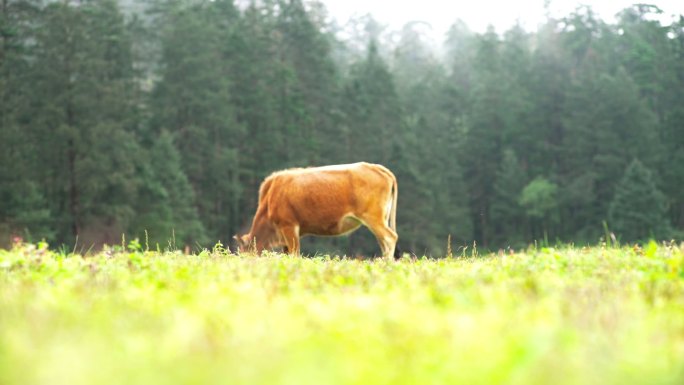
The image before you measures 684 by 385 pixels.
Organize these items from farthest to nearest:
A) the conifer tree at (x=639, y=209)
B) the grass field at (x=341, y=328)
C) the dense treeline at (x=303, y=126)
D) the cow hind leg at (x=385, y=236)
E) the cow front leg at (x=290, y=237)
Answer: the conifer tree at (x=639, y=209)
the dense treeline at (x=303, y=126)
the cow front leg at (x=290, y=237)
the cow hind leg at (x=385, y=236)
the grass field at (x=341, y=328)

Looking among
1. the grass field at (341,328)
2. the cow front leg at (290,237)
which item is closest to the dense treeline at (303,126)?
the cow front leg at (290,237)

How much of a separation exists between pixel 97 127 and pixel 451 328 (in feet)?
122

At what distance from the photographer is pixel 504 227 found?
60.9 meters

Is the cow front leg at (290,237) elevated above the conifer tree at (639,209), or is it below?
above

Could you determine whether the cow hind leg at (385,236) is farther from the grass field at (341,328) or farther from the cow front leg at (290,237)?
the grass field at (341,328)

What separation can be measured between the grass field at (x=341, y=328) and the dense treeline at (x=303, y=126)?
28391 millimetres

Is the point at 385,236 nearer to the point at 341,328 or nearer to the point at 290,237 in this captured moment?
the point at 290,237

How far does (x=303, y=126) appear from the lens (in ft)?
173

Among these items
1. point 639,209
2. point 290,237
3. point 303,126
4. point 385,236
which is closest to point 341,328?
point 385,236

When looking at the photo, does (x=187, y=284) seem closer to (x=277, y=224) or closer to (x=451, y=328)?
(x=451, y=328)

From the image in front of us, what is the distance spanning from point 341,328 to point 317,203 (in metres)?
11.0

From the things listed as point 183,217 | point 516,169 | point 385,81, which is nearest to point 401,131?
point 385,81

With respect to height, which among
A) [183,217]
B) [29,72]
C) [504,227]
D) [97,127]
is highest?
[29,72]

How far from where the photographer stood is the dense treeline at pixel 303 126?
3891 cm
